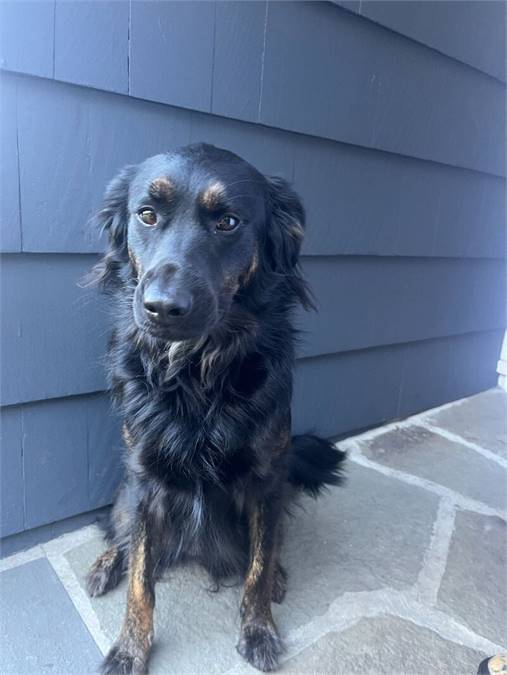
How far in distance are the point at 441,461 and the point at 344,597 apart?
3.79ft

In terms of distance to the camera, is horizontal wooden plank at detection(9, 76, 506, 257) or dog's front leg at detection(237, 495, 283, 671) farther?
horizontal wooden plank at detection(9, 76, 506, 257)

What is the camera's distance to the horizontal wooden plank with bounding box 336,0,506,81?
88.7 inches

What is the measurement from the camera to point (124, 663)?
1.43 metres

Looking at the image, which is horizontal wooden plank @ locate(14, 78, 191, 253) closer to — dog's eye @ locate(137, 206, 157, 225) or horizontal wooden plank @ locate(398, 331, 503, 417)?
dog's eye @ locate(137, 206, 157, 225)

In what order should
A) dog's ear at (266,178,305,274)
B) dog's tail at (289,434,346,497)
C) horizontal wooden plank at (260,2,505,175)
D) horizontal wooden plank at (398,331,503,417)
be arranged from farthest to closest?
horizontal wooden plank at (398,331,503,417) < dog's tail at (289,434,346,497) < horizontal wooden plank at (260,2,505,175) < dog's ear at (266,178,305,274)

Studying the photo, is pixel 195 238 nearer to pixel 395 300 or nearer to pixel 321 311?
pixel 321 311

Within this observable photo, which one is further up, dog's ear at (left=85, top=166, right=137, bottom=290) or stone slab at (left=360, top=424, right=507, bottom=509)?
dog's ear at (left=85, top=166, right=137, bottom=290)

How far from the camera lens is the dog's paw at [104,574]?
5.62 ft

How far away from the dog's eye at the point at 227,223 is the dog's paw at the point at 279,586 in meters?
1.15

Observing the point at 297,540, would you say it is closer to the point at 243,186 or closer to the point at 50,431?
the point at 50,431

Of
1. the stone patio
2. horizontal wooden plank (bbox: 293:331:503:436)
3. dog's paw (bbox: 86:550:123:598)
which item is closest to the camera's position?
the stone patio

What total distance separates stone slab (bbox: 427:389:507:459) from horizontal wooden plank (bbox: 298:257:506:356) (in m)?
0.48

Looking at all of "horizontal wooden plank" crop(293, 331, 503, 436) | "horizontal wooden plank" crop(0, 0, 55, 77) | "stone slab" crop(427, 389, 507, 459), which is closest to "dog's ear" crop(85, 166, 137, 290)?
"horizontal wooden plank" crop(0, 0, 55, 77)

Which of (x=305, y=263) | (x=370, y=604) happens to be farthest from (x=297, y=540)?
(x=305, y=263)
